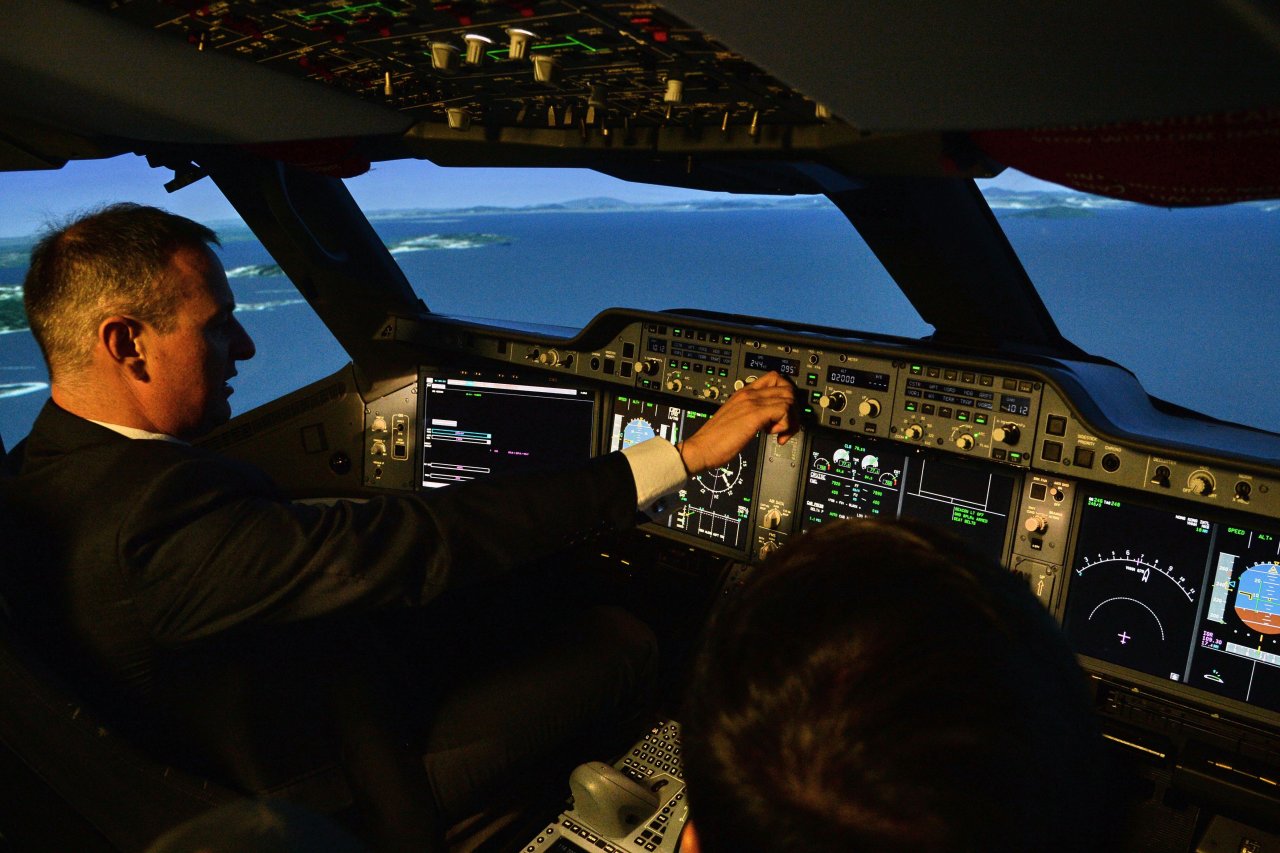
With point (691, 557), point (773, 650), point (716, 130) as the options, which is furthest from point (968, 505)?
point (773, 650)

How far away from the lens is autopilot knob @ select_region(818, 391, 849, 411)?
2.17m

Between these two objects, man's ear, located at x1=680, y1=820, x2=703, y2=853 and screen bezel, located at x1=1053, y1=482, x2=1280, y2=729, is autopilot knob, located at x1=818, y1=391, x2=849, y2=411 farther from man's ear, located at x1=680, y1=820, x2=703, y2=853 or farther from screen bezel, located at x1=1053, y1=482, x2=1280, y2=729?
man's ear, located at x1=680, y1=820, x2=703, y2=853

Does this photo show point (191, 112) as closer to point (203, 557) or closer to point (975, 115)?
point (203, 557)

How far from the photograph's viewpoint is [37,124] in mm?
2256

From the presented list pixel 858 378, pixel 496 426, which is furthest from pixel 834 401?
pixel 496 426

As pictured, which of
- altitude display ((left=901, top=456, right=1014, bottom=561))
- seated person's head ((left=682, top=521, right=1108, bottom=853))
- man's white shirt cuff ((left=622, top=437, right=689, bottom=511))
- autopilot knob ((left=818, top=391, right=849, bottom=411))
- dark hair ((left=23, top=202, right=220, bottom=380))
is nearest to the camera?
→ seated person's head ((left=682, top=521, right=1108, bottom=853))

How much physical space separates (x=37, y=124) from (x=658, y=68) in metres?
1.78

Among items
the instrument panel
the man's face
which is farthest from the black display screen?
the man's face

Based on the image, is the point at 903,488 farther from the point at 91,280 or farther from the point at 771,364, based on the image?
the point at 91,280

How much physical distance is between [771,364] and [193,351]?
1.35m

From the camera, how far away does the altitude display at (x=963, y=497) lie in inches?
80.2

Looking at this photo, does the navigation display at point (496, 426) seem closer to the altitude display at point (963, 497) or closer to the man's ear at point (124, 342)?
the altitude display at point (963, 497)

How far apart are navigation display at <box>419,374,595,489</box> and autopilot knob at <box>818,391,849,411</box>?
848mm

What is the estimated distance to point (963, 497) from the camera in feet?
6.88
